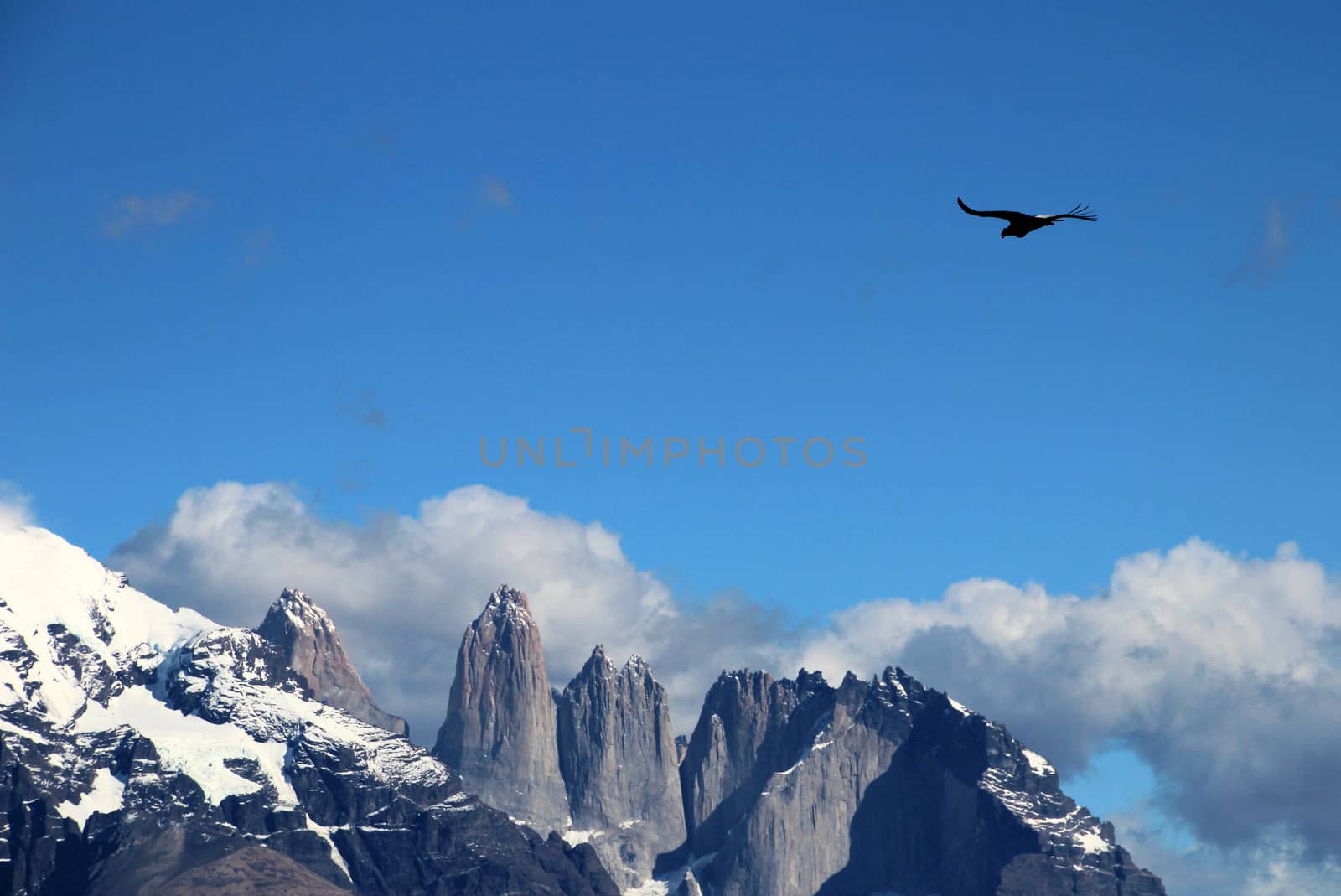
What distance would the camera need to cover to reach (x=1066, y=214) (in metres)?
109

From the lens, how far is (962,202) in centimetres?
11156

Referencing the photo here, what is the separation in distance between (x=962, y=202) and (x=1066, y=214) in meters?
5.63
